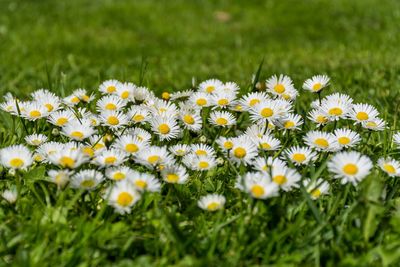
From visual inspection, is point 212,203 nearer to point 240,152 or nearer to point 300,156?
point 240,152

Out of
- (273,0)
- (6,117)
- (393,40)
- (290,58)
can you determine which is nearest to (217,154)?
(6,117)

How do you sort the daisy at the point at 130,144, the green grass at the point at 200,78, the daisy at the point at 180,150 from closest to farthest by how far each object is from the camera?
the green grass at the point at 200,78 → the daisy at the point at 130,144 → the daisy at the point at 180,150

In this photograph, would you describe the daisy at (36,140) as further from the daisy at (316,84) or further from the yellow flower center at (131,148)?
the daisy at (316,84)

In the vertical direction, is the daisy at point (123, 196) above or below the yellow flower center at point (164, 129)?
below

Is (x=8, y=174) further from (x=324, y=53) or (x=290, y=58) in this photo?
(x=324, y=53)

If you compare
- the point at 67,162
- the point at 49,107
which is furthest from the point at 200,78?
the point at 67,162

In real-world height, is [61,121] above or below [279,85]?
below

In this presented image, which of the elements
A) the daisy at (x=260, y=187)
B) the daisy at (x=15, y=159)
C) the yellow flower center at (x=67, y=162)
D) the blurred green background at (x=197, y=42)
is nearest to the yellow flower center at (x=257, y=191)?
the daisy at (x=260, y=187)
